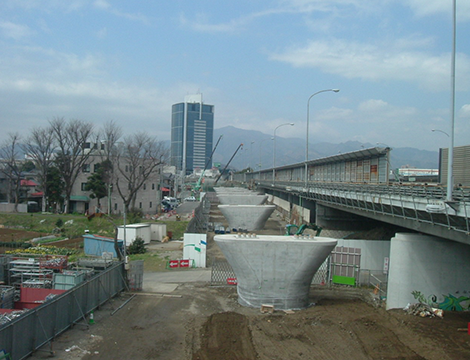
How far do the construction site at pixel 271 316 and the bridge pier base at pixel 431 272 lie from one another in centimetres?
65

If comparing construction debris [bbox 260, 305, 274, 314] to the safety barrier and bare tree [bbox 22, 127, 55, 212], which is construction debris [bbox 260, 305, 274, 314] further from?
bare tree [bbox 22, 127, 55, 212]

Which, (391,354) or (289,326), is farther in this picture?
(289,326)

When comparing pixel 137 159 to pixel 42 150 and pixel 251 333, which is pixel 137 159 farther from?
pixel 251 333

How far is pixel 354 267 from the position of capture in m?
24.1

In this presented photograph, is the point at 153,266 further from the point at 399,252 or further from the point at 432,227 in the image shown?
the point at 432,227

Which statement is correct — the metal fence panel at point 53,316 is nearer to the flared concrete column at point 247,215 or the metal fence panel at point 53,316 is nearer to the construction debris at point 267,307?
the construction debris at point 267,307

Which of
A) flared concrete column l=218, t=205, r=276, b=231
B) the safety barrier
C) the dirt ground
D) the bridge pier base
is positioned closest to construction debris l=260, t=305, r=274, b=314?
the dirt ground

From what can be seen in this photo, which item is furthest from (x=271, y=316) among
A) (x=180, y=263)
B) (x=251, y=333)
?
(x=180, y=263)

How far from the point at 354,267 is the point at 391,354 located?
960 cm

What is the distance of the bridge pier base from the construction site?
653 millimetres

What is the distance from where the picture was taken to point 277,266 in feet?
66.3

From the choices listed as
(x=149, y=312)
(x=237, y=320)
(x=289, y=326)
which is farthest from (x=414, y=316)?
(x=149, y=312)

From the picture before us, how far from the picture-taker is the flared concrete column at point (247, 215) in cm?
5341

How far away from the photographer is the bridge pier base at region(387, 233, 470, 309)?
1903 cm
